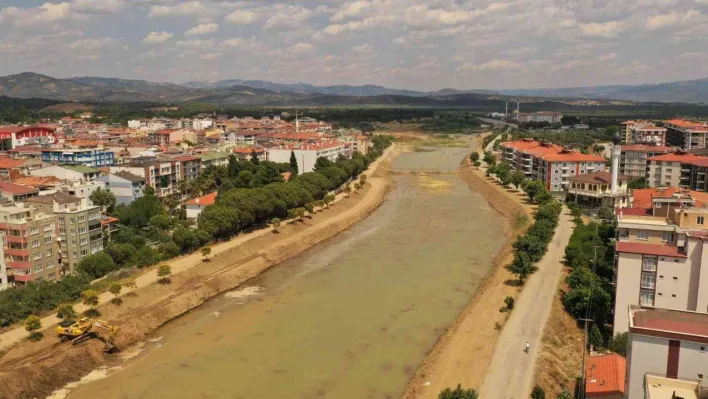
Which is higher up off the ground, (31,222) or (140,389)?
(31,222)

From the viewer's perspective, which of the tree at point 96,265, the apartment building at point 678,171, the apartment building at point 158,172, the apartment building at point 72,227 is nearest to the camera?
the tree at point 96,265

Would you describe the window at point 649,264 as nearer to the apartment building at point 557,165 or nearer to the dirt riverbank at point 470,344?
the dirt riverbank at point 470,344

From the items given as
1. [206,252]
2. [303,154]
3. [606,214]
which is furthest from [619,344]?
[303,154]

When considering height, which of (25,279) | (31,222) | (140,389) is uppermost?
(31,222)

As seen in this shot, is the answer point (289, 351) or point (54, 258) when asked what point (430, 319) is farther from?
point (54, 258)

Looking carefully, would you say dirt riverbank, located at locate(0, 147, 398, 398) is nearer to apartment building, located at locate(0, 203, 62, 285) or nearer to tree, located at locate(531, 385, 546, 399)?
apartment building, located at locate(0, 203, 62, 285)

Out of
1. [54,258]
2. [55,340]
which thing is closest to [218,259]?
[54,258]

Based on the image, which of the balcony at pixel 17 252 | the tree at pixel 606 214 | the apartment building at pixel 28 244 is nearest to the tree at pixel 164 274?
the apartment building at pixel 28 244

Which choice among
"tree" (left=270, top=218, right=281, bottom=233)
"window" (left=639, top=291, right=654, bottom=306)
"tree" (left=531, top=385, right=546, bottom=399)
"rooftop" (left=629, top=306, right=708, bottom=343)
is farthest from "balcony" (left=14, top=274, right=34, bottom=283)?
"window" (left=639, top=291, right=654, bottom=306)
